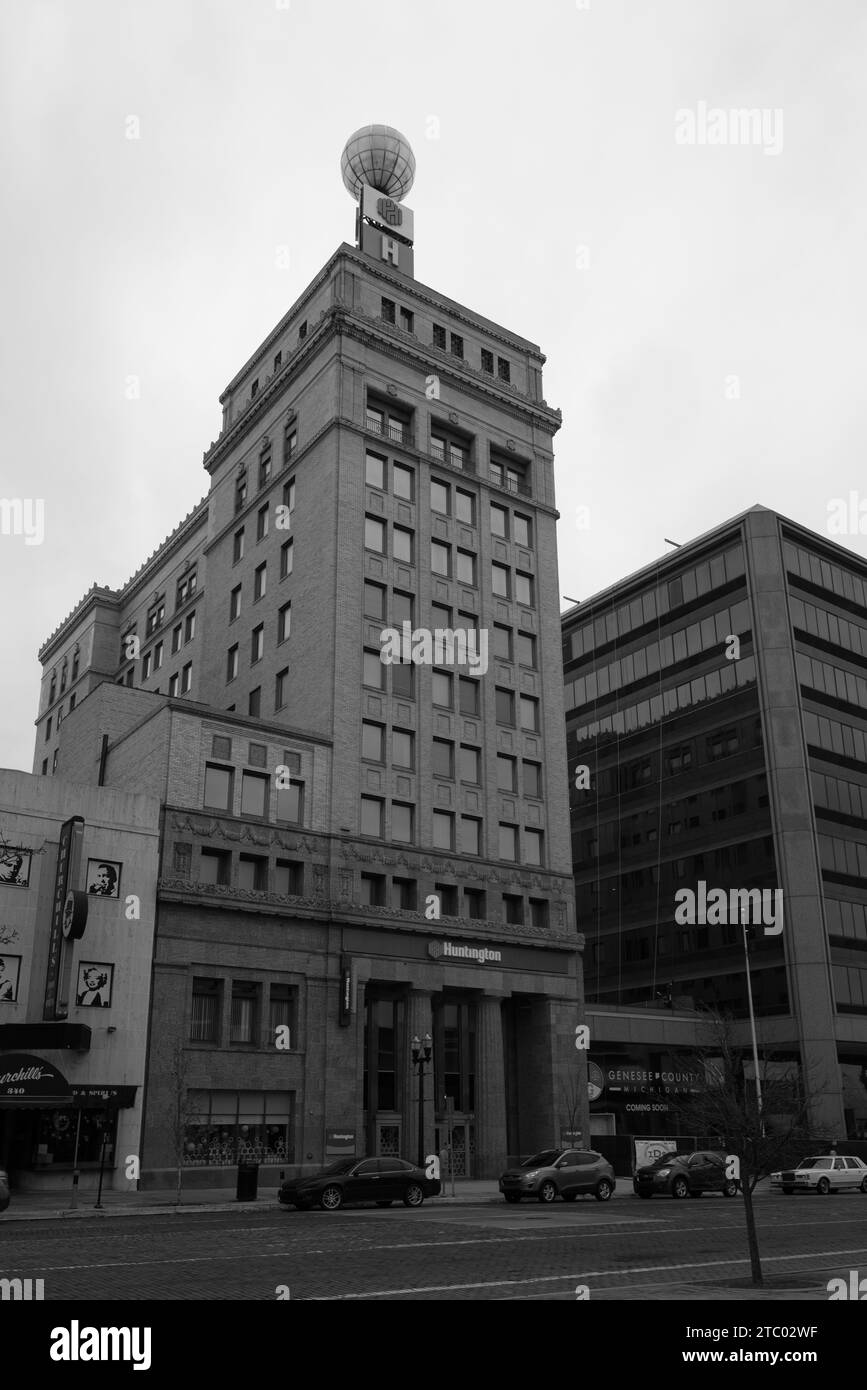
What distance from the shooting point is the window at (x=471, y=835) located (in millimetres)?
55219

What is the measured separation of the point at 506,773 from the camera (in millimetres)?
58312

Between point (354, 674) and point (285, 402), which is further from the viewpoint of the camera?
point (285, 402)

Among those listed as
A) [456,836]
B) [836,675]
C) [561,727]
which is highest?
[836,675]

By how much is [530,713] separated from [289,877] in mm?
17388

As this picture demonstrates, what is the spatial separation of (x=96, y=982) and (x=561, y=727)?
28408 mm

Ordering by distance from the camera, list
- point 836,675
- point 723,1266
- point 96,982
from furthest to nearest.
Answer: point 836,675, point 96,982, point 723,1266

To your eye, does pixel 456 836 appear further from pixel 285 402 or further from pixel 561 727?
pixel 285 402

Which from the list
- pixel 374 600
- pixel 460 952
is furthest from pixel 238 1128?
pixel 374 600

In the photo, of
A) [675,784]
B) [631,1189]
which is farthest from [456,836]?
[675,784]

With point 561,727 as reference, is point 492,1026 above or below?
below

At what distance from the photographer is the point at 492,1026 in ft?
173

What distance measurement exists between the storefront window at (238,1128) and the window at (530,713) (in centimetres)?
2247

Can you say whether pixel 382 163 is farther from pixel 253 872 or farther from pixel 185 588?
pixel 253 872

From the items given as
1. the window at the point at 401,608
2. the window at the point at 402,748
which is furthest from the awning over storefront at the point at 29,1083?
the window at the point at 401,608
